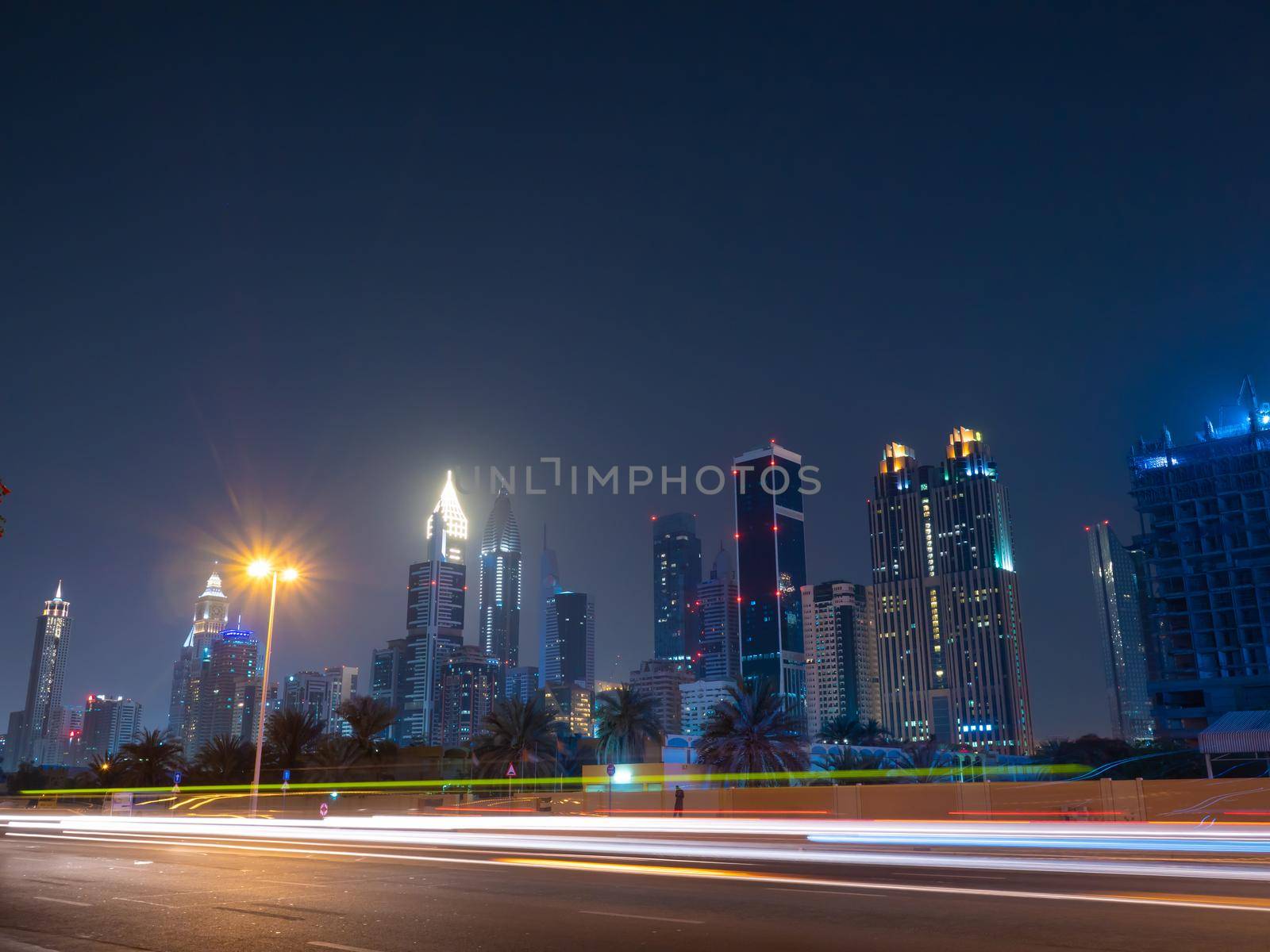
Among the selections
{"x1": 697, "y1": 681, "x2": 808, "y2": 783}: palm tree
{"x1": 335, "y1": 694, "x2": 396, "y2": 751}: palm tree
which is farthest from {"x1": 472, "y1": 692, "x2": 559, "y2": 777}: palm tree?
{"x1": 697, "y1": 681, "x2": 808, "y2": 783}: palm tree

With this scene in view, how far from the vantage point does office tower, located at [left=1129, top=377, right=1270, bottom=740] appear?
138500 millimetres

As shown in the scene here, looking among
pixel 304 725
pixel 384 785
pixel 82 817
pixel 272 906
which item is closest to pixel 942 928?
pixel 272 906

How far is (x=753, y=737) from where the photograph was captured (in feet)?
188

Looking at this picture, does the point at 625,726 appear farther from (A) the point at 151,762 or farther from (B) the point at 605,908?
(B) the point at 605,908

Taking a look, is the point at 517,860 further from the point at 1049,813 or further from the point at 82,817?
the point at 82,817

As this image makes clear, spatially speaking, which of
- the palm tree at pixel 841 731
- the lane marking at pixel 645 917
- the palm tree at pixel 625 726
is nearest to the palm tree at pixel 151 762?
the palm tree at pixel 625 726

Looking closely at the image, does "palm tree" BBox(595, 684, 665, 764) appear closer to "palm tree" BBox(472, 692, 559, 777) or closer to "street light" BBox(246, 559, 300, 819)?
"palm tree" BBox(472, 692, 559, 777)

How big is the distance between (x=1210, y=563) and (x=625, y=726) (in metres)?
112

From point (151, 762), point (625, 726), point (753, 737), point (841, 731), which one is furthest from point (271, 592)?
point (841, 731)

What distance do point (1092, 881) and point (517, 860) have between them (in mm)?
10789

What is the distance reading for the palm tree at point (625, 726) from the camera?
231 ft

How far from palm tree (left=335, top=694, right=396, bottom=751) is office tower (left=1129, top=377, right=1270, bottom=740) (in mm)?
110954

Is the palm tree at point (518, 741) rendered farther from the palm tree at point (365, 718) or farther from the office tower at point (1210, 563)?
the office tower at point (1210, 563)

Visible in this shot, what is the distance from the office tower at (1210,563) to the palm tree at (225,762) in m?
118
